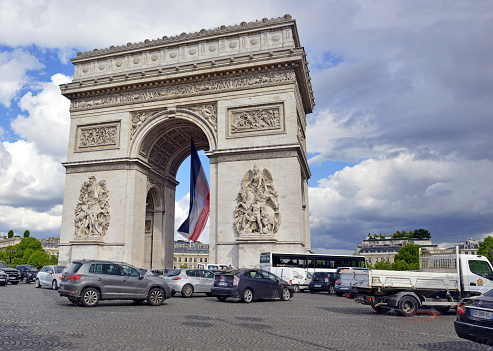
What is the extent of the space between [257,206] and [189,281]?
837 cm

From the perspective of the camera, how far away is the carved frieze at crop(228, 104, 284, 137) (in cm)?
2755

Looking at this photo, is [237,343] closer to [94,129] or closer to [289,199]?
[289,199]

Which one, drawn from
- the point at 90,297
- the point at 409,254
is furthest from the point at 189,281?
the point at 409,254

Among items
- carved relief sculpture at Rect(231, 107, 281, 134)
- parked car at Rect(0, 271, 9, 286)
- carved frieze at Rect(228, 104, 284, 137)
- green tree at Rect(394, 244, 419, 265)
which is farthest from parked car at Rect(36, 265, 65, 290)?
green tree at Rect(394, 244, 419, 265)

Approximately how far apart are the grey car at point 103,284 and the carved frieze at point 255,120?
51.0ft

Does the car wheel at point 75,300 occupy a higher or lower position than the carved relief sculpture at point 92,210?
lower

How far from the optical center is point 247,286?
16.1 m

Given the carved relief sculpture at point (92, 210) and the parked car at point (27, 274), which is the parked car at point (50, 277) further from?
the parked car at point (27, 274)

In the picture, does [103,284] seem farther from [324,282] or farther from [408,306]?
[324,282]

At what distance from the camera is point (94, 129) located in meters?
31.9

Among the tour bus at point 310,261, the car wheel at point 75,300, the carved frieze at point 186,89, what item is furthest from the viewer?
the carved frieze at point 186,89

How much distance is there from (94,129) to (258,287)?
2099 cm

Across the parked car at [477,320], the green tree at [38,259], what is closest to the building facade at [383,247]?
the green tree at [38,259]

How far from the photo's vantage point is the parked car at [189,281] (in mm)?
18734
